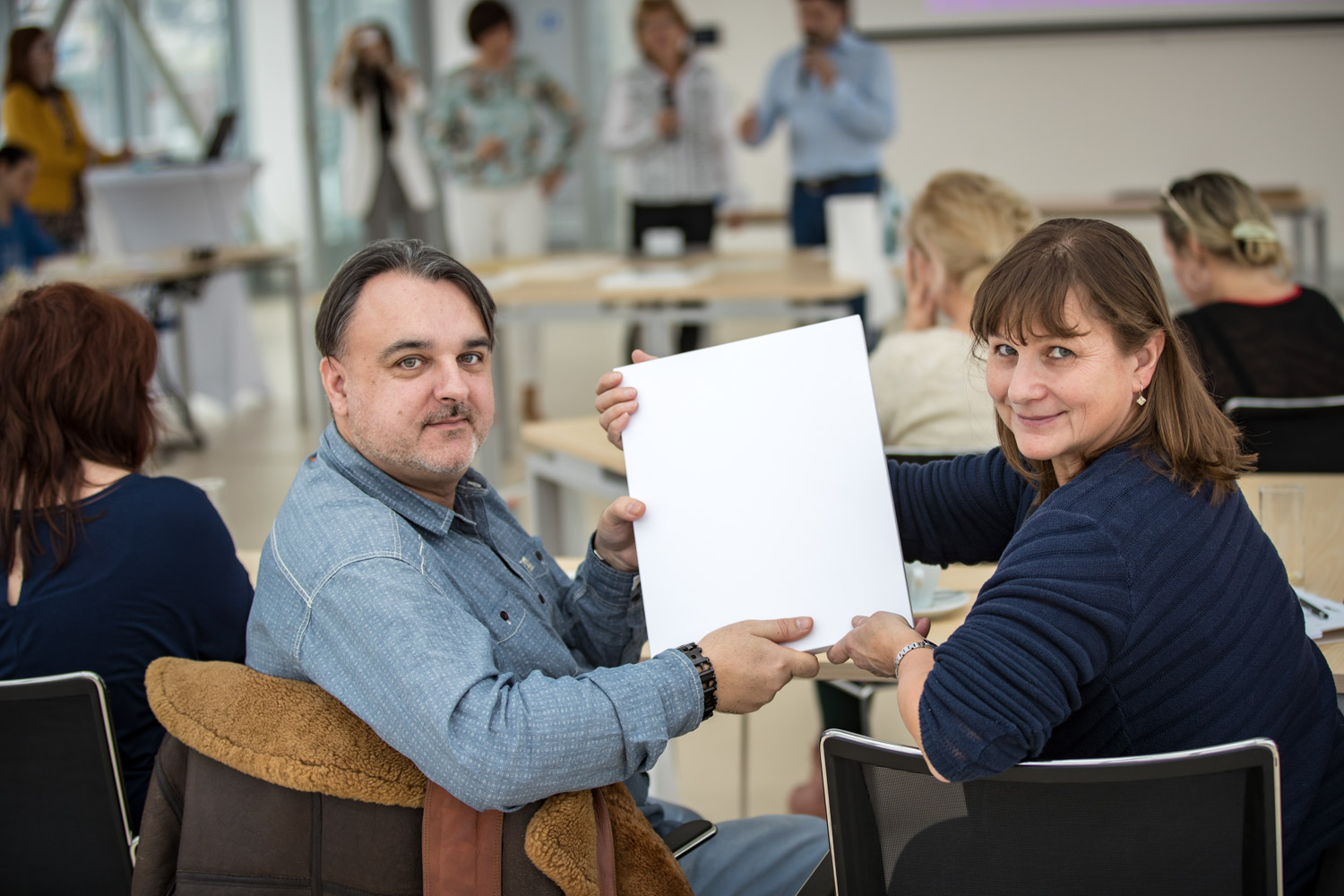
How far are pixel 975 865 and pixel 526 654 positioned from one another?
1.73 ft

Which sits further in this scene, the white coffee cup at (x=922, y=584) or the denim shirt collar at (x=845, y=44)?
the denim shirt collar at (x=845, y=44)

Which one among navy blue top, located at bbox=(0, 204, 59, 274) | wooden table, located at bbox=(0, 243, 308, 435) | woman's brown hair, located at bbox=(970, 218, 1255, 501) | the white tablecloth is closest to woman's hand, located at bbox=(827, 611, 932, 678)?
woman's brown hair, located at bbox=(970, 218, 1255, 501)

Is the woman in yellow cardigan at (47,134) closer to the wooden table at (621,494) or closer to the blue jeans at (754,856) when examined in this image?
the wooden table at (621,494)

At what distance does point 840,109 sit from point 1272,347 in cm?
286

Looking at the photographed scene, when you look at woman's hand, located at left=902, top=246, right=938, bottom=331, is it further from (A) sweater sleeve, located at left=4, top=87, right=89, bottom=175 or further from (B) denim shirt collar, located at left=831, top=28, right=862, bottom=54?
(A) sweater sleeve, located at left=4, top=87, right=89, bottom=175

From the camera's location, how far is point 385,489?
127cm

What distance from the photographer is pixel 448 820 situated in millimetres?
1068

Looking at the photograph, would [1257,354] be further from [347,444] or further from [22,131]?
[22,131]

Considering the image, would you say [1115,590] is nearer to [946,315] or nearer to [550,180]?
[946,315]

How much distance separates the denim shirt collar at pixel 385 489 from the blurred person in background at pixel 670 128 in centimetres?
415

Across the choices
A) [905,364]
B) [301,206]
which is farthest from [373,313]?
[301,206]

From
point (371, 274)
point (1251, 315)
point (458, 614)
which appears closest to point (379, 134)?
point (1251, 315)

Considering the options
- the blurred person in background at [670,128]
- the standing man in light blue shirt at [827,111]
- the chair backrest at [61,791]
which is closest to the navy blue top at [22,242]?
the blurred person in background at [670,128]

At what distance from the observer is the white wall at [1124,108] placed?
794 centimetres
